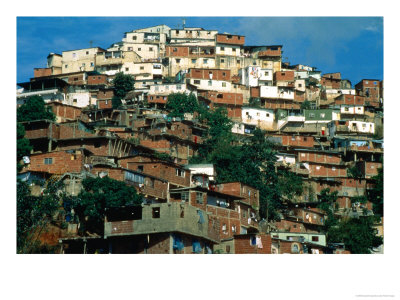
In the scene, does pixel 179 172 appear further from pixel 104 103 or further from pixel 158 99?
pixel 104 103

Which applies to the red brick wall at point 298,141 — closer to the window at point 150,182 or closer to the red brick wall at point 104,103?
the red brick wall at point 104,103

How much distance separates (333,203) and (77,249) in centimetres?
2207

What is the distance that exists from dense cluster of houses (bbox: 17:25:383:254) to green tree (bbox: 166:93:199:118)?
99cm

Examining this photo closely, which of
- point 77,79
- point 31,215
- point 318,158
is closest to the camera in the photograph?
point 31,215

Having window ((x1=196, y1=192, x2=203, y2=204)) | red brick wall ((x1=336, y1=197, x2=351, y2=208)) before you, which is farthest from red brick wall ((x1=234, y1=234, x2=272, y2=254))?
red brick wall ((x1=336, y1=197, x2=351, y2=208))

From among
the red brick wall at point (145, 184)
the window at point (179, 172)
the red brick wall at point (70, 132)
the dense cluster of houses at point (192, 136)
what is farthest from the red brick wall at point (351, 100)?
the red brick wall at point (145, 184)

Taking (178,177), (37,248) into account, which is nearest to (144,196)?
(178,177)

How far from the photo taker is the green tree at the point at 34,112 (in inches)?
1747

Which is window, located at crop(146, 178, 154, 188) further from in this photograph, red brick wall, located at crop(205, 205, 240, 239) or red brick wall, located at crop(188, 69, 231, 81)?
red brick wall, located at crop(188, 69, 231, 81)

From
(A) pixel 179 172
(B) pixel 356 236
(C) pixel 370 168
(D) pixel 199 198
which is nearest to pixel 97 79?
(A) pixel 179 172

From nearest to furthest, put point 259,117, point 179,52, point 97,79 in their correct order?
point 259,117, point 97,79, point 179,52

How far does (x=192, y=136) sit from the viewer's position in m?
50.3

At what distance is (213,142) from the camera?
4966 cm

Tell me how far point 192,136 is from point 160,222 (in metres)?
21.6
